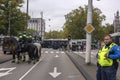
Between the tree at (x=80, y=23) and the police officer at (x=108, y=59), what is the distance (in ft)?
309

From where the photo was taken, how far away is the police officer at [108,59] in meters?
10.3

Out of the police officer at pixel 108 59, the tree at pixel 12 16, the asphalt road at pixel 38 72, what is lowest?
the asphalt road at pixel 38 72

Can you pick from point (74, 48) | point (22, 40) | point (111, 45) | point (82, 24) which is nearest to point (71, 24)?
point (82, 24)

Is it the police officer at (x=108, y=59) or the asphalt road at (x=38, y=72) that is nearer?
the police officer at (x=108, y=59)

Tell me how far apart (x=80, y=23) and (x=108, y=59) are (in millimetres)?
95689

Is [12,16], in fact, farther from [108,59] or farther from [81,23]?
[108,59]

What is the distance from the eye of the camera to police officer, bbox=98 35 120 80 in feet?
33.9

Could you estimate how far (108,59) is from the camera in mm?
10406

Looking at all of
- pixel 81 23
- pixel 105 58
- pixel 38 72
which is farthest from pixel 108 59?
pixel 81 23

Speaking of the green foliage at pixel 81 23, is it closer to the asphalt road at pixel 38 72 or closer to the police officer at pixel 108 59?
the asphalt road at pixel 38 72

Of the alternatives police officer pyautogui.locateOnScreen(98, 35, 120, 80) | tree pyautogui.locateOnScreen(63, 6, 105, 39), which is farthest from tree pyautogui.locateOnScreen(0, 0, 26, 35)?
police officer pyautogui.locateOnScreen(98, 35, 120, 80)

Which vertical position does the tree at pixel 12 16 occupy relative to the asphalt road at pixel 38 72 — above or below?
above

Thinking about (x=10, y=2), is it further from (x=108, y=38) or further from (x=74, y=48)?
(x=108, y=38)

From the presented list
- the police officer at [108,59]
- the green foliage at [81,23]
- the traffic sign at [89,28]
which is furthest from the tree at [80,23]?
the police officer at [108,59]
